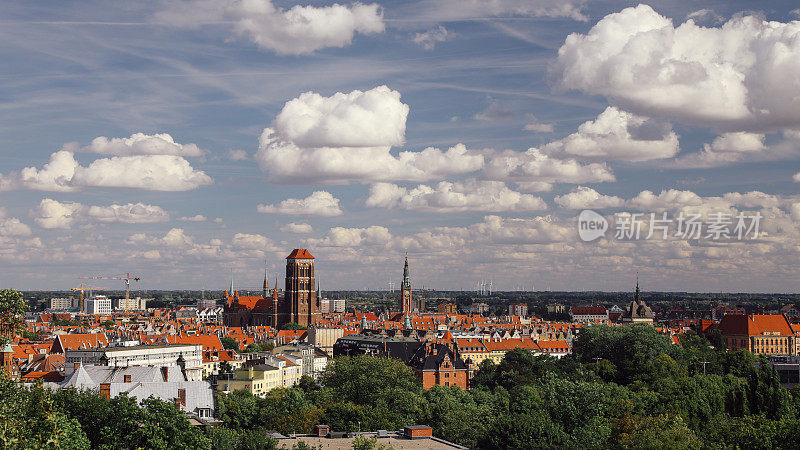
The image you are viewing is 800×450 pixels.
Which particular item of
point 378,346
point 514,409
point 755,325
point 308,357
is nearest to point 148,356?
point 308,357

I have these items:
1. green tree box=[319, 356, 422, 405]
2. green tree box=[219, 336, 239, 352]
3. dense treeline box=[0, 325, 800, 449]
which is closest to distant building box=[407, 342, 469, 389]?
dense treeline box=[0, 325, 800, 449]

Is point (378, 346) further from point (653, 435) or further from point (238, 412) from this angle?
point (653, 435)

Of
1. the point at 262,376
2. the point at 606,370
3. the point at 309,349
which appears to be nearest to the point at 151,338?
the point at 309,349

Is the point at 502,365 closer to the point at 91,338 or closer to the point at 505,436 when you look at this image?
the point at 505,436

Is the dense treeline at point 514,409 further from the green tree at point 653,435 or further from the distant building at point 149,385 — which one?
the distant building at point 149,385

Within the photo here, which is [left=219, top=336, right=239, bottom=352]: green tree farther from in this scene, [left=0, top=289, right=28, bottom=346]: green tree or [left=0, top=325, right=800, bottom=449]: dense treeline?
[left=0, top=289, right=28, bottom=346]: green tree
